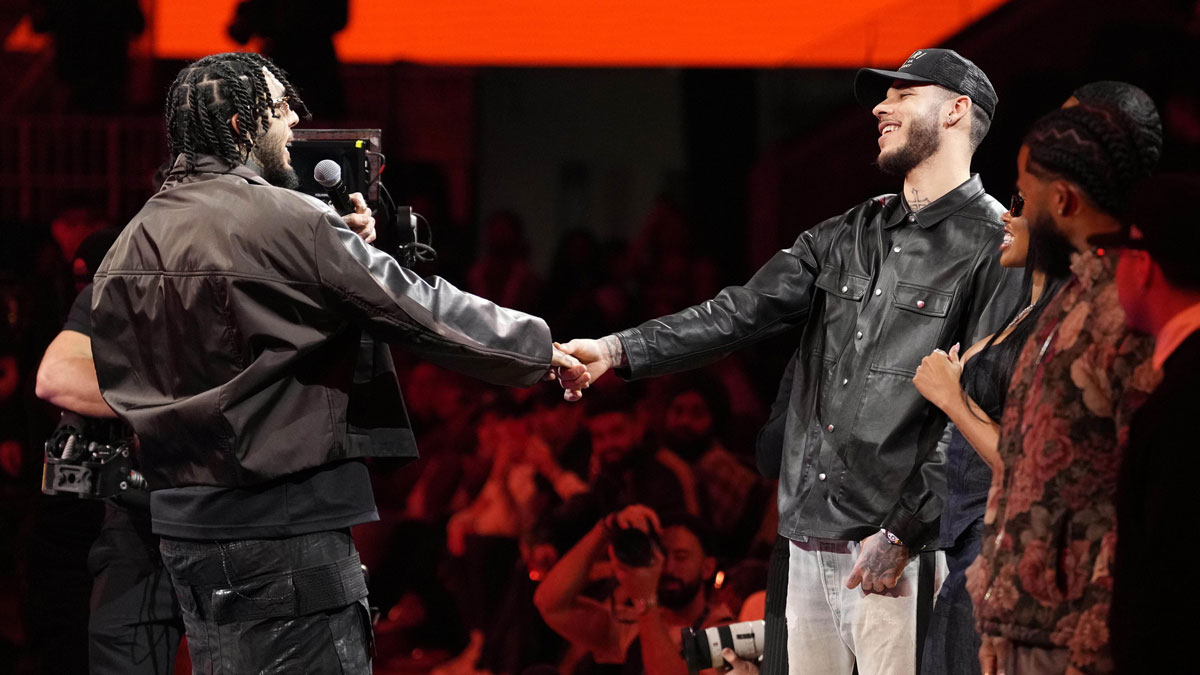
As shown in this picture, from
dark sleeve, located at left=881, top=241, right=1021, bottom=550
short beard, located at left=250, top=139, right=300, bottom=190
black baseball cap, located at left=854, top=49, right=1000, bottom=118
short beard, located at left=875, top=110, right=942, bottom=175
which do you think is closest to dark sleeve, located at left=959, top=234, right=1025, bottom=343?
dark sleeve, located at left=881, top=241, right=1021, bottom=550

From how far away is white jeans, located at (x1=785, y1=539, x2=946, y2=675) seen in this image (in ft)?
7.84

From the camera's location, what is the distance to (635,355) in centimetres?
270

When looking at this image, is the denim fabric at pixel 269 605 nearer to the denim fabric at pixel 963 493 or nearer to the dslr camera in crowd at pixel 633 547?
the denim fabric at pixel 963 493

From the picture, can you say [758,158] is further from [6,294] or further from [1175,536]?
[1175,536]

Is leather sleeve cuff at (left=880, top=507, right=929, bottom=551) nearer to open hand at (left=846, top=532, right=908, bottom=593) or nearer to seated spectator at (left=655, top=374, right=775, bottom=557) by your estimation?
open hand at (left=846, top=532, right=908, bottom=593)

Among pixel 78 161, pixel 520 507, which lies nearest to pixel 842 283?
pixel 520 507

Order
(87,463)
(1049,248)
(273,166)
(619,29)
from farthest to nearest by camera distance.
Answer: (619,29) → (87,463) → (273,166) → (1049,248)

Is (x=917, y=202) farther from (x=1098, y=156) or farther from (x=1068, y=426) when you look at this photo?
(x=1068, y=426)

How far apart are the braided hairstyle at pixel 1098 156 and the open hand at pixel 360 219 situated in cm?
126

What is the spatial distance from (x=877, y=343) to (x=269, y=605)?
1.22 metres

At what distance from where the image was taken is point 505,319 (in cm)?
226

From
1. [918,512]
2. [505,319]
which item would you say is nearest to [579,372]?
[505,319]

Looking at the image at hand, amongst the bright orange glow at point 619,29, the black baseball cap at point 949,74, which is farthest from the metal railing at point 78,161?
the black baseball cap at point 949,74

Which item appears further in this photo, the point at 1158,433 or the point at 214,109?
the point at 214,109
